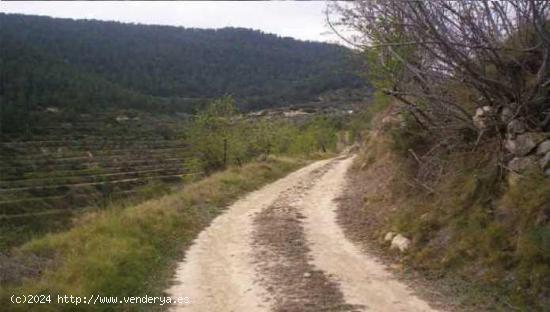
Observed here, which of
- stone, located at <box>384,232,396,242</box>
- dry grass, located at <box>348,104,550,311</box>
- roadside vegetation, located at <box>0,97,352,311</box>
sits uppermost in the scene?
dry grass, located at <box>348,104,550,311</box>

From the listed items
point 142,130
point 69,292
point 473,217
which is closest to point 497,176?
point 473,217

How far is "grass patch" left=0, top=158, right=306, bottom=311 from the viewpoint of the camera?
778cm

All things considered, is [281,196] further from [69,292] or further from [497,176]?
[69,292]

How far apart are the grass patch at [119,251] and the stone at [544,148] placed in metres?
6.33

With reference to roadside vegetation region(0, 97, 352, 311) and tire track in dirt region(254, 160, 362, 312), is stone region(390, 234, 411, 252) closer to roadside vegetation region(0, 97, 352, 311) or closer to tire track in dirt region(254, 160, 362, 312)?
tire track in dirt region(254, 160, 362, 312)

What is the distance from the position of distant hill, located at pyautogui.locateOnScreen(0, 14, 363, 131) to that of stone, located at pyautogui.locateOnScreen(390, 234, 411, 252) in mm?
85237

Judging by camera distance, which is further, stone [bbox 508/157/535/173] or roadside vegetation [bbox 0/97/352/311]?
stone [bbox 508/157/535/173]

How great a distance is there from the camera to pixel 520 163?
9117mm

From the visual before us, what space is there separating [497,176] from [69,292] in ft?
23.4

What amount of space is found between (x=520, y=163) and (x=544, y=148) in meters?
0.49

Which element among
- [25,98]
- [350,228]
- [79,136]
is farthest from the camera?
[25,98]

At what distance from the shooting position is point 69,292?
7.56m

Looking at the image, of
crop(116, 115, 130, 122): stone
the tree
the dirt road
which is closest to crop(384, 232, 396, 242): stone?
the dirt road

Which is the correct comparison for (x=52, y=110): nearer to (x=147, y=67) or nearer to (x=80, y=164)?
(x=80, y=164)
